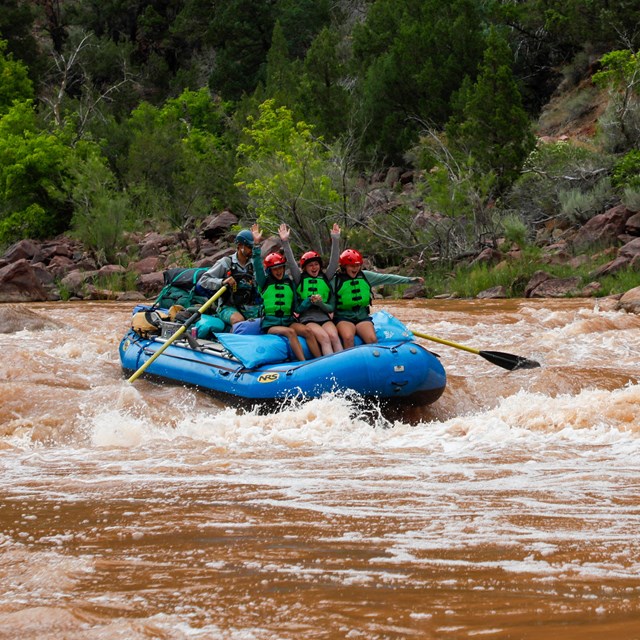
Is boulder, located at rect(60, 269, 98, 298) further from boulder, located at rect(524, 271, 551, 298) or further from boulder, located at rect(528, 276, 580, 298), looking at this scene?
boulder, located at rect(528, 276, 580, 298)

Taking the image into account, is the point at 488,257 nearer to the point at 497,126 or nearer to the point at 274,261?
the point at 497,126

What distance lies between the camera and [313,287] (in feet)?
27.2

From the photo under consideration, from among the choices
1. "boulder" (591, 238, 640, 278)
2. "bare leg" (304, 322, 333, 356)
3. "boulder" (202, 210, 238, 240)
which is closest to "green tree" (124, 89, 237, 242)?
"boulder" (202, 210, 238, 240)

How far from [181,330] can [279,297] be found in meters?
1.05

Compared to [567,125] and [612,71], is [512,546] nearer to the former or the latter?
[612,71]

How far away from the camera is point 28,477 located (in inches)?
229

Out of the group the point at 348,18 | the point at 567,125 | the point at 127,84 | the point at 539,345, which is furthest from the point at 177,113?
the point at 539,345

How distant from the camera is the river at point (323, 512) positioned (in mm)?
3209

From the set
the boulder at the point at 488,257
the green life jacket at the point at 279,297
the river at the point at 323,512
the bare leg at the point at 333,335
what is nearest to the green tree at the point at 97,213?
the boulder at the point at 488,257

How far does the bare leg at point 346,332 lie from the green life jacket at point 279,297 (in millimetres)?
444

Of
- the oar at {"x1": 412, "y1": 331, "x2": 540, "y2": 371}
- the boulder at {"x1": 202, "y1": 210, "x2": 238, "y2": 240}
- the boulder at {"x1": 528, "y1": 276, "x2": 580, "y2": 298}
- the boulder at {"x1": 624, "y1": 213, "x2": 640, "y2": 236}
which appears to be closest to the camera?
the oar at {"x1": 412, "y1": 331, "x2": 540, "y2": 371}

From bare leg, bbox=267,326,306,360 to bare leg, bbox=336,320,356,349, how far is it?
1.18ft

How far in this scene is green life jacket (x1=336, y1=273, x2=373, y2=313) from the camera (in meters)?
8.30

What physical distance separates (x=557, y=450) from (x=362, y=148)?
81.3 ft
